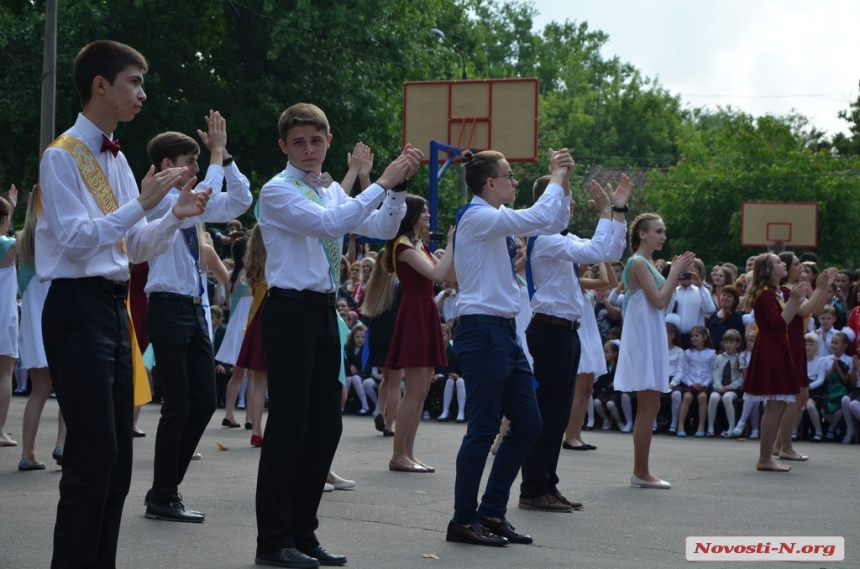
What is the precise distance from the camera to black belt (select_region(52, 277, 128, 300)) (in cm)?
493

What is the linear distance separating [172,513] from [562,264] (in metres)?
3.09

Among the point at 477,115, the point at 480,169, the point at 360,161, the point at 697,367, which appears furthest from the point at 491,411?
the point at 477,115

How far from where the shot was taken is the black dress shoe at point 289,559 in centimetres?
587

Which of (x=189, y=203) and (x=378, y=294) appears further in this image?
(x=378, y=294)

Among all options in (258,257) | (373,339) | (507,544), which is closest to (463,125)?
(373,339)

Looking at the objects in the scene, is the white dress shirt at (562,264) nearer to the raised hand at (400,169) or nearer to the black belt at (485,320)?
the black belt at (485,320)

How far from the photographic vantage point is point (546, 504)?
8.00 m

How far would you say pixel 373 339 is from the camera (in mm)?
12211

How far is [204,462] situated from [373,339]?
2.59 meters

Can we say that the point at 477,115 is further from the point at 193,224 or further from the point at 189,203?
the point at 189,203

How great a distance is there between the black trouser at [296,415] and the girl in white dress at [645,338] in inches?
149

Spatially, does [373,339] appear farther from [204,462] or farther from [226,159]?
[226,159]

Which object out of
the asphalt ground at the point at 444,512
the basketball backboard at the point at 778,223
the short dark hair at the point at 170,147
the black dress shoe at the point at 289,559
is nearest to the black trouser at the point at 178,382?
the asphalt ground at the point at 444,512

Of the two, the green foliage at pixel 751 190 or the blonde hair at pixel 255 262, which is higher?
the green foliage at pixel 751 190
